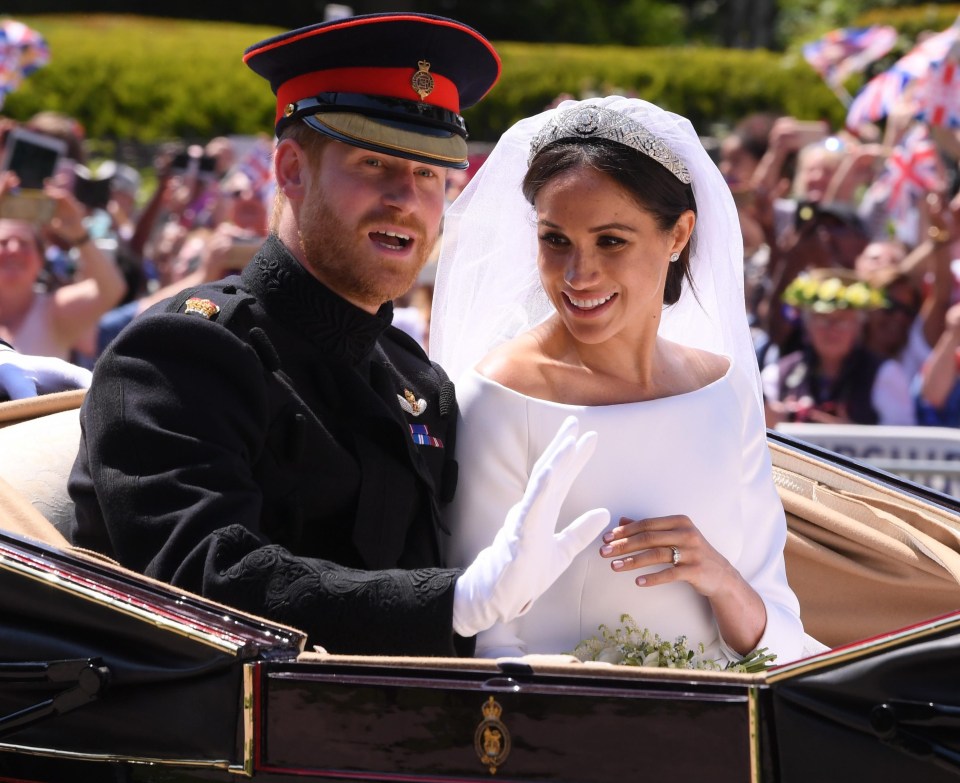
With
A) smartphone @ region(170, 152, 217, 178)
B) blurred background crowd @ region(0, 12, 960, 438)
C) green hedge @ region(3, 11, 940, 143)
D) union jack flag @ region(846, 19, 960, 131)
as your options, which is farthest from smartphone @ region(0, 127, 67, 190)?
green hedge @ region(3, 11, 940, 143)

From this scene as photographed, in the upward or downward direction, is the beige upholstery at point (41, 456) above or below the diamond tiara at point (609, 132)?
below

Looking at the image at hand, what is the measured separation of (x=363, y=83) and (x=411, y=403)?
0.58 m

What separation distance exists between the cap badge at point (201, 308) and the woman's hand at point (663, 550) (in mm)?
758

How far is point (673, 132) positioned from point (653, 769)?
1256 millimetres

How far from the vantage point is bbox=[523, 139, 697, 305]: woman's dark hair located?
2502 mm

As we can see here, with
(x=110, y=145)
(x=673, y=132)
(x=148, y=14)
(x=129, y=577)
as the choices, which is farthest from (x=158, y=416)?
(x=148, y=14)

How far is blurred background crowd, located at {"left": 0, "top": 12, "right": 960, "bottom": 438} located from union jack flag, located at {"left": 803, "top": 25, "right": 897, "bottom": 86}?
2 centimetres

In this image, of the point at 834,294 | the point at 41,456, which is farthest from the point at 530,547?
the point at 834,294

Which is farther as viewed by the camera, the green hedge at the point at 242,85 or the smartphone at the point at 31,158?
the green hedge at the point at 242,85

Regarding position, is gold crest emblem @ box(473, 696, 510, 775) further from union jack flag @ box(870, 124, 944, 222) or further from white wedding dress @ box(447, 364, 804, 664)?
union jack flag @ box(870, 124, 944, 222)

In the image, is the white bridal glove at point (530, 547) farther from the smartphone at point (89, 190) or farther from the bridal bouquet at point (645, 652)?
the smartphone at point (89, 190)

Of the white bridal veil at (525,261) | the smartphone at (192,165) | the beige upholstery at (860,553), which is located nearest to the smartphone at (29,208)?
the smartphone at (192,165)

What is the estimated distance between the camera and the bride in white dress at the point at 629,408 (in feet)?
8.18

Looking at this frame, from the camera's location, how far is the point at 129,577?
201 centimetres
